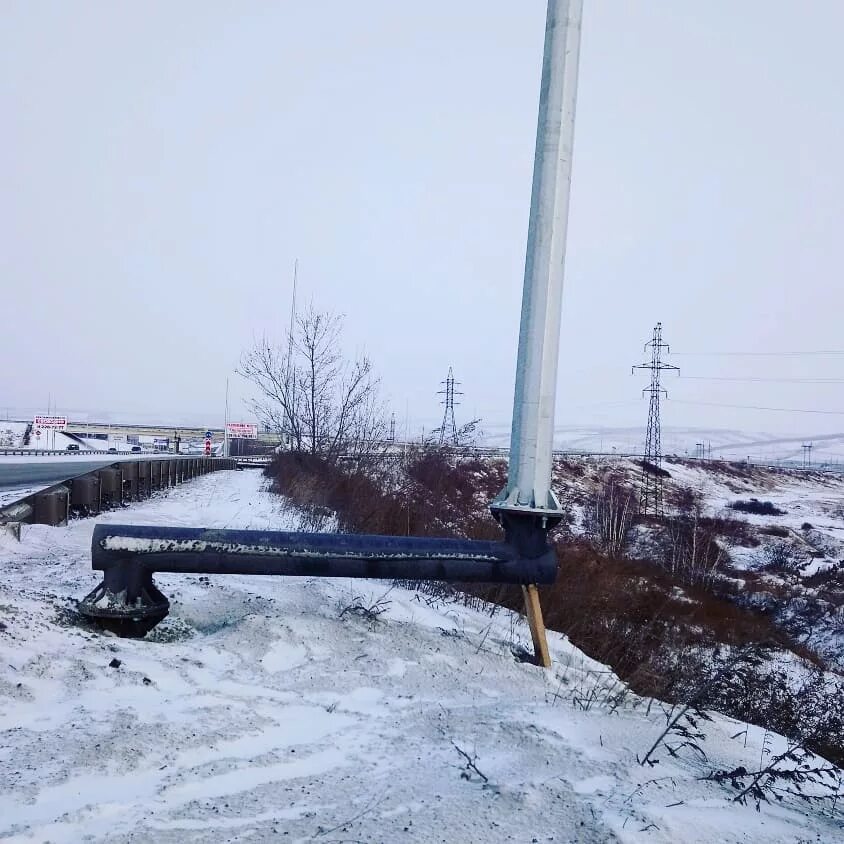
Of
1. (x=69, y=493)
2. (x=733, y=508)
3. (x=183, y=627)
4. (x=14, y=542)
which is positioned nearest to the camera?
(x=183, y=627)

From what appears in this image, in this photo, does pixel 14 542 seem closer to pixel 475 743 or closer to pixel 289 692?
pixel 289 692

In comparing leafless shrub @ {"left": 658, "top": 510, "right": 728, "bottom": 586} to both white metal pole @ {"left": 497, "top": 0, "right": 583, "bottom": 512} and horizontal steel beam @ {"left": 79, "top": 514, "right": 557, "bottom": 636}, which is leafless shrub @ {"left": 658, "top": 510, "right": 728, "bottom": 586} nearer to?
white metal pole @ {"left": 497, "top": 0, "right": 583, "bottom": 512}

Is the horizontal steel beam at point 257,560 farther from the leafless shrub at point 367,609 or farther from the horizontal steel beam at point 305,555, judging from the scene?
the leafless shrub at point 367,609

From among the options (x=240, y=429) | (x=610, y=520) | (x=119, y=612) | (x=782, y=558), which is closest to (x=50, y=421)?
(x=240, y=429)

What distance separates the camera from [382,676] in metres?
3.58

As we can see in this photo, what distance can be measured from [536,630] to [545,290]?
2.16m

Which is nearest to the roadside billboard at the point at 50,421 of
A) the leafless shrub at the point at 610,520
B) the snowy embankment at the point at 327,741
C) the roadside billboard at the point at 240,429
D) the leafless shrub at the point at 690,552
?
the roadside billboard at the point at 240,429

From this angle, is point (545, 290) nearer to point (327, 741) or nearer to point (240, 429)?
point (327, 741)

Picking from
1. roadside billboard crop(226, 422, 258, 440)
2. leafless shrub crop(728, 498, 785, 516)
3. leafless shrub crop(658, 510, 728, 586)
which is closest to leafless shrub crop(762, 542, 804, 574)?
leafless shrub crop(658, 510, 728, 586)

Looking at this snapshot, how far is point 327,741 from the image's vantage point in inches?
111

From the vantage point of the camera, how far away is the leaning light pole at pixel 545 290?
428 centimetres

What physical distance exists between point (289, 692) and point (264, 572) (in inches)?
35.1

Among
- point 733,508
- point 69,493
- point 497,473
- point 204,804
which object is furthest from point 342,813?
point 733,508

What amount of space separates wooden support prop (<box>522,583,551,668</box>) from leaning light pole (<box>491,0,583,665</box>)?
1.6 inches
